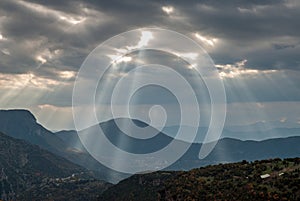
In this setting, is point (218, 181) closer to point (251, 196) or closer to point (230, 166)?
point (230, 166)

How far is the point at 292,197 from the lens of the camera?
86562mm

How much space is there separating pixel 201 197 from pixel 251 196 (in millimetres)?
20406

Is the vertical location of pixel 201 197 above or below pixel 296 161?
below

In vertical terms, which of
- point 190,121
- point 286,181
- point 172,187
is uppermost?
point 190,121

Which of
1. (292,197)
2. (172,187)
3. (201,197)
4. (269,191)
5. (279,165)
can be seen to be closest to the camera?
(292,197)

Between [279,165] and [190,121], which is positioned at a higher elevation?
[190,121]

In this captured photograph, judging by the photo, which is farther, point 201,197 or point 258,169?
point 258,169

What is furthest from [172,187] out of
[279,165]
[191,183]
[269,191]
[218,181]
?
[269,191]

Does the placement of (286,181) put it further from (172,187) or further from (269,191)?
(172,187)

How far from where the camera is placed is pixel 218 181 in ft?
412

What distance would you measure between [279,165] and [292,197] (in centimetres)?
3515

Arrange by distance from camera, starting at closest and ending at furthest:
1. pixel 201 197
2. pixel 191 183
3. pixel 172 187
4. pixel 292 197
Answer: pixel 292 197 < pixel 201 197 < pixel 191 183 < pixel 172 187

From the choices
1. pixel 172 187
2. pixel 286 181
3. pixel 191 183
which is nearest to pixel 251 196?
pixel 286 181

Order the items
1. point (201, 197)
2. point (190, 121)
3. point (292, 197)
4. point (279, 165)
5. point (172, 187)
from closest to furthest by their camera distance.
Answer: point (292, 197)
point (201, 197)
point (279, 165)
point (172, 187)
point (190, 121)
